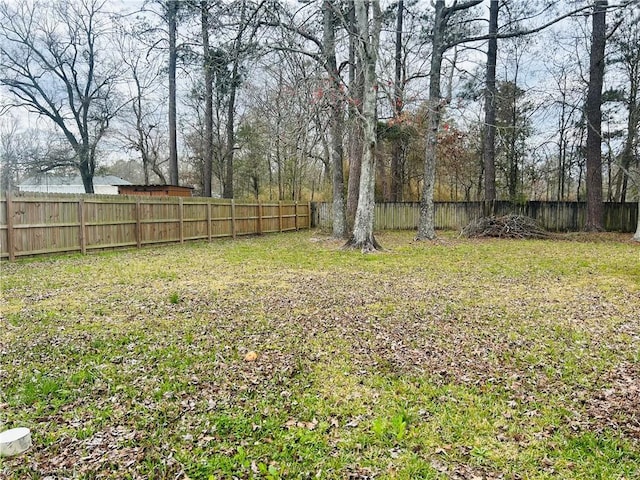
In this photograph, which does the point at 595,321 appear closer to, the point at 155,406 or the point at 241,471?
the point at 241,471

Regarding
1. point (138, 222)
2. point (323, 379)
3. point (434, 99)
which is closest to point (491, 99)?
point (434, 99)

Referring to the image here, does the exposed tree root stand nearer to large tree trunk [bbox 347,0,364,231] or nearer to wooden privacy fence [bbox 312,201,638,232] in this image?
large tree trunk [bbox 347,0,364,231]

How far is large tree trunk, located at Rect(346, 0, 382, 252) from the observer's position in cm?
904

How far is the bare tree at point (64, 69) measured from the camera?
15.1 meters

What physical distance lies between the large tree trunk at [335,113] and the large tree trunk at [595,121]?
8143 millimetres

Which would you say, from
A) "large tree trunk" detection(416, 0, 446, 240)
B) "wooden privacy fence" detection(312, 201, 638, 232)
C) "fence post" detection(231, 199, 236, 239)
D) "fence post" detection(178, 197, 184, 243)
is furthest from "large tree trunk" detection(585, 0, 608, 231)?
"fence post" detection(178, 197, 184, 243)

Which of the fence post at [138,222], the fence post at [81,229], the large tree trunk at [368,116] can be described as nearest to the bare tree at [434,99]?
the large tree trunk at [368,116]

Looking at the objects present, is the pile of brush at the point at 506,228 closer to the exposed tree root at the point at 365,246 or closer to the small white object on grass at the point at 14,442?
the exposed tree root at the point at 365,246

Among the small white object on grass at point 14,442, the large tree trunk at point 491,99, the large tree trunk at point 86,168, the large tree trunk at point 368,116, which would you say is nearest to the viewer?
the small white object on grass at point 14,442

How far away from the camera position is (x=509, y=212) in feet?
51.1

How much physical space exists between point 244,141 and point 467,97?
→ 10.1 m

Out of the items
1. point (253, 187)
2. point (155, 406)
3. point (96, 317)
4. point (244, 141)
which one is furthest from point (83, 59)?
point (155, 406)

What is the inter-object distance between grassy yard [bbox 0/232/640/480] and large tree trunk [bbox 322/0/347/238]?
5.29 metres

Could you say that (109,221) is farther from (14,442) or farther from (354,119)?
(14,442)
